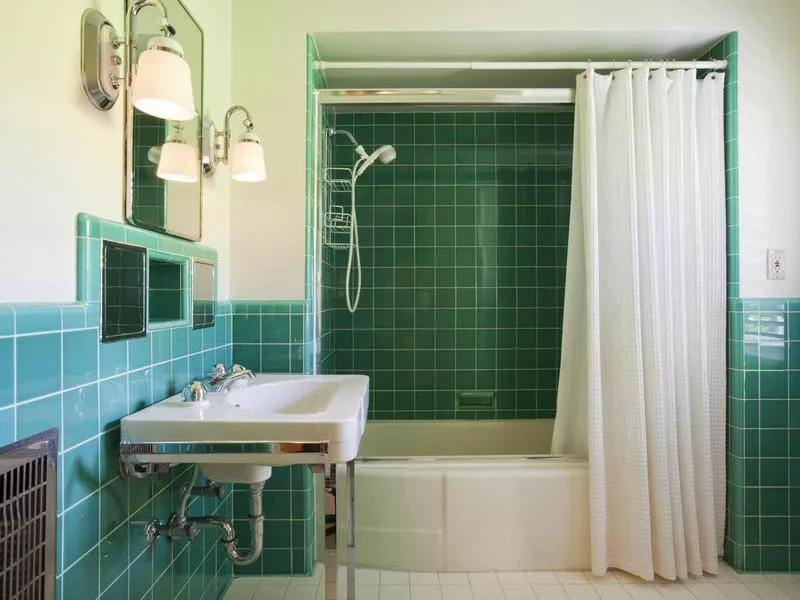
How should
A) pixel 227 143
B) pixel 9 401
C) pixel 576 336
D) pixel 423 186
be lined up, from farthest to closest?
1. pixel 423 186
2. pixel 576 336
3. pixel 227 143
4. pixel 9 401

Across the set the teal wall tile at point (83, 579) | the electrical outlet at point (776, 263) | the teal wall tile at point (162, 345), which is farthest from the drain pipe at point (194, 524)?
the electrical outlet at point (776, 263)

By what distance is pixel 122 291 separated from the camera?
3.48 ft

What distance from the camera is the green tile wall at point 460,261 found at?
2.64 m

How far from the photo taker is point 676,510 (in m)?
1.68

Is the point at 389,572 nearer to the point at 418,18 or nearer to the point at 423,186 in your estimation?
the point at 423,186

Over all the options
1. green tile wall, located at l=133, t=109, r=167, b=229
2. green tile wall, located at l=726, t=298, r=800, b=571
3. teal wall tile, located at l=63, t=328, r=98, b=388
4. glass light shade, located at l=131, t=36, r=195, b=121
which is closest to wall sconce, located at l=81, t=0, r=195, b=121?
glass light shade, located at l=131, t=36, r=195, b=121

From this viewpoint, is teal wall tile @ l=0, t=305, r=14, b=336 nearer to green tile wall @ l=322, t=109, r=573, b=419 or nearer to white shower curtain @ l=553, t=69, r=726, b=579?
white shower curtain @ l=553, t=69, r=726, b=579

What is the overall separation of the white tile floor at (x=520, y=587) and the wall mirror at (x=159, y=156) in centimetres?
130

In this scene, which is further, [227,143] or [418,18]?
[418,18]

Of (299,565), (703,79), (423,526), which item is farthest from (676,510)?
(703,79)

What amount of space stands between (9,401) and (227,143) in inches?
43.7

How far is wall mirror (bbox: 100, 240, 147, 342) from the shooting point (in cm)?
100

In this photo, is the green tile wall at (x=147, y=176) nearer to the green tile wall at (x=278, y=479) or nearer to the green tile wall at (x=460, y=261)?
the green tile wall at (x=278, y=479)

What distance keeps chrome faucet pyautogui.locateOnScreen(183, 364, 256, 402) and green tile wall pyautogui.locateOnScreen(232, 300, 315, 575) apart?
0.31 m
